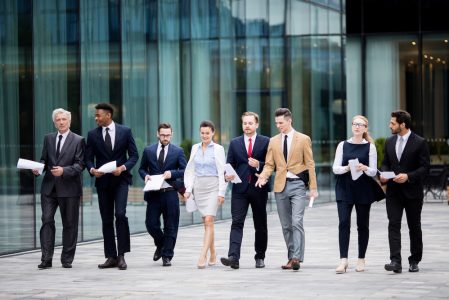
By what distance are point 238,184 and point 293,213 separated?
2.57ft

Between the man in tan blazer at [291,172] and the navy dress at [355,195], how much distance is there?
39 centimetres

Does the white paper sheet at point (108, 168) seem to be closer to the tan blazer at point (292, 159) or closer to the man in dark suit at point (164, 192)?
the man in dark suit at point (164, 192)

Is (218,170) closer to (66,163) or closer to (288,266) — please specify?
(288,266)

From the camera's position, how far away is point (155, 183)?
1411cm

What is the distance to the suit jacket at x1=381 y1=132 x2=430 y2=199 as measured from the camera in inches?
516

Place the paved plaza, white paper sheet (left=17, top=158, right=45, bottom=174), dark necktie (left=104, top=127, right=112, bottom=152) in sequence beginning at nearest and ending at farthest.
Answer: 1. the paved plaza
2. white paper sheet (left=17, top=158, right=45, bottom=174)
3. dark necktie (left=104, top=127, right=112, bottom=152)

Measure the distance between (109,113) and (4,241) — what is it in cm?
304

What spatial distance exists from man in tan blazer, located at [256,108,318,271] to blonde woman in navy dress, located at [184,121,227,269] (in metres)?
0.61

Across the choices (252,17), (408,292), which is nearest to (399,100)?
(252,17)

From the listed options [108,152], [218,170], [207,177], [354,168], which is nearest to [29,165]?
[108,152]

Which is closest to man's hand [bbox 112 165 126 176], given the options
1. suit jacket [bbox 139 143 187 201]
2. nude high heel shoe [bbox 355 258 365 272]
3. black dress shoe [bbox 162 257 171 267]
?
suit jacket [bbox 139 143 187 201]

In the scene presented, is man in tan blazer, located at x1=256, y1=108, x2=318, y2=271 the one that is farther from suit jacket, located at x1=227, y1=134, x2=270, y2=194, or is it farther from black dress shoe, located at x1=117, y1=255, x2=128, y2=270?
black dress shoe, located at x1=117, y1=255, x2=128, y2=270

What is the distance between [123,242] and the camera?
45.9 ft

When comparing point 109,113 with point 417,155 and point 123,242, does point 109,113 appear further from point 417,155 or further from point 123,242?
point 417,155
